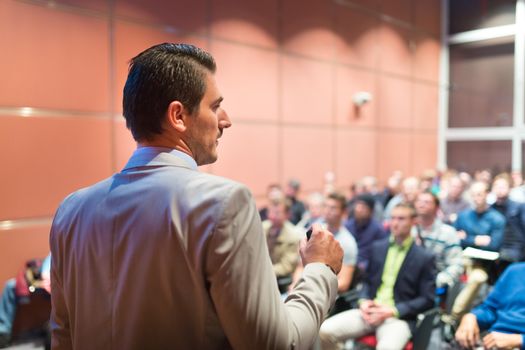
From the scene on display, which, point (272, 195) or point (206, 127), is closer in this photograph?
point (206, 127)

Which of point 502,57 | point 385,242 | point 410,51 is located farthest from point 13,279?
point 502,57

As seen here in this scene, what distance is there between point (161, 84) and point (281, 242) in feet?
10.3

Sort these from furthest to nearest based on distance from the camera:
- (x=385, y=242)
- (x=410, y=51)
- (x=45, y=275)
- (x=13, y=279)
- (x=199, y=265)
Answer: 1. (x=410, y=51)
2. (x=13, y=279)
3. (x=45, y=275)
4. (x=385, y=242)
5. (x=199, y=265)

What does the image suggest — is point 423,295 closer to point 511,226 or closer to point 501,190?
point 511,226

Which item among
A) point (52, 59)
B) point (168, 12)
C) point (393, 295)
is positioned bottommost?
point (393, 295)

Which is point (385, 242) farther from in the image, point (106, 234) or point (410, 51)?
point (410, 51)

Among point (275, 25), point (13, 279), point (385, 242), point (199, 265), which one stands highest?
point (275, 25)

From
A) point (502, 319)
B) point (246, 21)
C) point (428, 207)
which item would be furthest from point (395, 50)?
point (502, 319)

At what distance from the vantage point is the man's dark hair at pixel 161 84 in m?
0.86

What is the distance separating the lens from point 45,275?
11.8ft

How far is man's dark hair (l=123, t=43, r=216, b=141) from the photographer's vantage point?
33.7 inches

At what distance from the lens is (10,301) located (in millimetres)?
3771

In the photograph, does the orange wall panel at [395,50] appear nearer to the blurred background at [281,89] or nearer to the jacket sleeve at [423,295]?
the blurred background at [281,89]

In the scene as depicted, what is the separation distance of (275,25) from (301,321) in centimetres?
611
